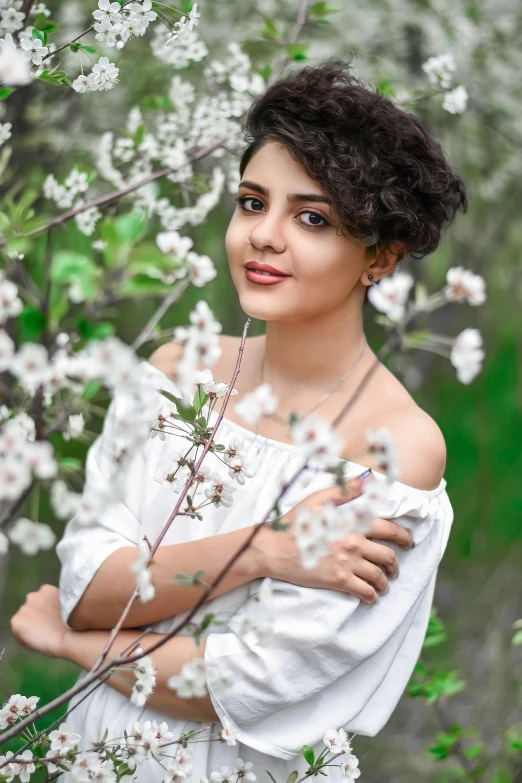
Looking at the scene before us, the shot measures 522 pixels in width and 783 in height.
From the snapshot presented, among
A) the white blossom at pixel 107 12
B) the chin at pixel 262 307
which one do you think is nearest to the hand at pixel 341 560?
the chin at pixel 262 307

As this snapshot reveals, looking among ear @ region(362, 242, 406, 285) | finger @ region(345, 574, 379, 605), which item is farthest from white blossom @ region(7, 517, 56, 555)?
ear @ region(362, 242, 406, 285)

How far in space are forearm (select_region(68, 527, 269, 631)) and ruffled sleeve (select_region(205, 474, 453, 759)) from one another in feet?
0.18

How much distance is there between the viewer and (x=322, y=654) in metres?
1.26

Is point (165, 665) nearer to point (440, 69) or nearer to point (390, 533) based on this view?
point (390, 533)

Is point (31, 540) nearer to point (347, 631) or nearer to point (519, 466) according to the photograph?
point (347, 631)

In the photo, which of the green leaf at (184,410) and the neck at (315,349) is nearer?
the green leaf at (184,410)

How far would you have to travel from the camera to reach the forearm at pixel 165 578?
129 centimetres

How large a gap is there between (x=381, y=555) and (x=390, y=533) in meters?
0.03

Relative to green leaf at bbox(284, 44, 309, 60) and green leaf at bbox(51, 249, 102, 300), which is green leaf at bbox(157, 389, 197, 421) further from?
green leaf at bbox(284, 44, 309, 60)

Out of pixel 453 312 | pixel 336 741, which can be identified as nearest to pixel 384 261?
pixel 336 741

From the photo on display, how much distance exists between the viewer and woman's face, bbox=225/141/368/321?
52.6 inches

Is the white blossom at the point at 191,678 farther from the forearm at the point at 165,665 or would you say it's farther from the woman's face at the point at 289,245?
the woman's face at the point at 289,245

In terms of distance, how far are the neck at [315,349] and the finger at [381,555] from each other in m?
0.33

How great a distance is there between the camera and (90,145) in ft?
9.52
